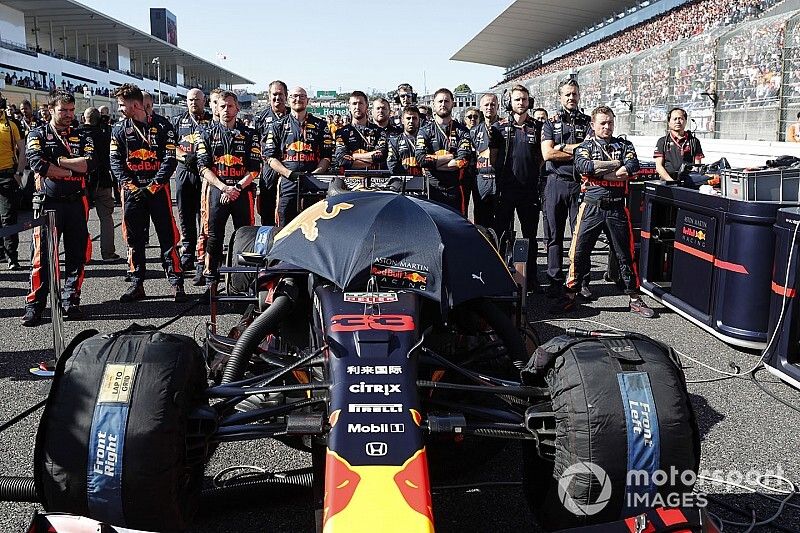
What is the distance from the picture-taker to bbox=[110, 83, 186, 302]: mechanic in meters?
7.00

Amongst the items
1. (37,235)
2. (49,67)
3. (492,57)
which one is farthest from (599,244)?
(492,57)

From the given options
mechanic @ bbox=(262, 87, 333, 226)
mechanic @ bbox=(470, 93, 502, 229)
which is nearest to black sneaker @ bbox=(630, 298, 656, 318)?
mechanic @ bbox=(470, 93, 502, 229)

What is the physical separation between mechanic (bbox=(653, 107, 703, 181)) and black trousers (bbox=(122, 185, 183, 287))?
557 cm

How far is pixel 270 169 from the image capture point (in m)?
8.02

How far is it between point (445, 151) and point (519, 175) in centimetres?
80

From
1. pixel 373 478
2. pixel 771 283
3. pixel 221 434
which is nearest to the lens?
pixel 373 478

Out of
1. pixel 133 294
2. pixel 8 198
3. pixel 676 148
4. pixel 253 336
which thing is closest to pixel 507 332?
pixel 253 336

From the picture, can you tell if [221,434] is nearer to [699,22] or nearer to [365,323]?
[365,323]

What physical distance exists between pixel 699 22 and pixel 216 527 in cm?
2715

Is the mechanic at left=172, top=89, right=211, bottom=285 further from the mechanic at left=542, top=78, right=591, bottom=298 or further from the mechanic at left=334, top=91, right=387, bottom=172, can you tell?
the mechanic at left=542, top=78, right=591, bottom=298

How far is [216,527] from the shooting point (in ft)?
10.1

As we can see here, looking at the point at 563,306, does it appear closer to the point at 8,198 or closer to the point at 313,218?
the point at 313,218

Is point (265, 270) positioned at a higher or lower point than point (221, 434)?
higher

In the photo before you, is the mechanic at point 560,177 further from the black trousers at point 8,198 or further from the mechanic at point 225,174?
the black trousers at point 8,198
